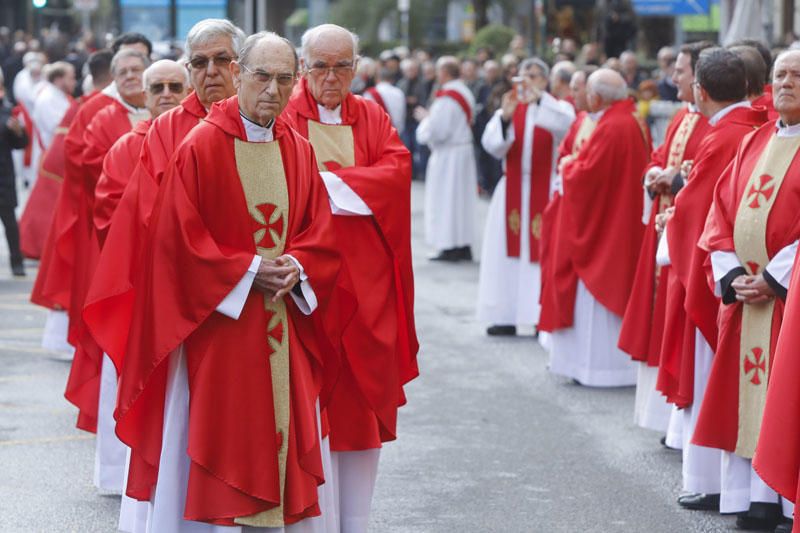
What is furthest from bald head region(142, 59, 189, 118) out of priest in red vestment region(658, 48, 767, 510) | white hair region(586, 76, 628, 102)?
white hair region(586, 76, 628, 102)

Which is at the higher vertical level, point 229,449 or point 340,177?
point 340,177

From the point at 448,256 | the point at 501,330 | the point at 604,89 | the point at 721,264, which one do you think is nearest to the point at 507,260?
the point at 501,330

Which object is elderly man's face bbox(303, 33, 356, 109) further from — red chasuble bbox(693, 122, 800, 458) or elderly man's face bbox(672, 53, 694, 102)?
elderly man's face bbox(672, 53, 694, 102)

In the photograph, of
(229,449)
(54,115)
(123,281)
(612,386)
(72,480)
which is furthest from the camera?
(54,115)

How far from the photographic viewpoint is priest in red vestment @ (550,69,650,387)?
32.3 feet

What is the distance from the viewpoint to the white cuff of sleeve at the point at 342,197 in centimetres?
613

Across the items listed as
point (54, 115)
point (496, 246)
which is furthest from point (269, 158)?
point (54, 115)

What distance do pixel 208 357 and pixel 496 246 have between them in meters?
6.84

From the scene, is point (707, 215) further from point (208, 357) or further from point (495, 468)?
point (208, 357)

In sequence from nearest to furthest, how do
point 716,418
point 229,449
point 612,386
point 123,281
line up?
point 229,449 < point 123,281 < point 716,418 < point 612,386

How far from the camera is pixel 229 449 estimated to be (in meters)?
5.25

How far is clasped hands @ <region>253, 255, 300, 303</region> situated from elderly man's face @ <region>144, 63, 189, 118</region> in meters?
2.04

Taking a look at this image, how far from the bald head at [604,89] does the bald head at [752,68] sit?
2213 mm

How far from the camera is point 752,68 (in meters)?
7.49
